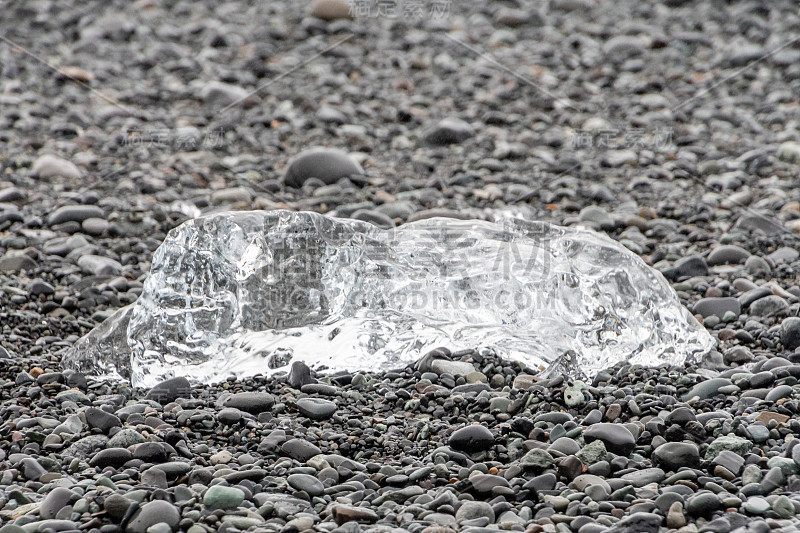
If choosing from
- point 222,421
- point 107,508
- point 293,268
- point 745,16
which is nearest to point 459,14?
point 745,16

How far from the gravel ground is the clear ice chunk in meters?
0.13

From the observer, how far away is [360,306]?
3.87 meters

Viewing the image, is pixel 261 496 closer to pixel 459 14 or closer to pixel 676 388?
pixel 676 388

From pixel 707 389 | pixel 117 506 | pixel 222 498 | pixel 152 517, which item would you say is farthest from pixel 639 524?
pixel 117 506

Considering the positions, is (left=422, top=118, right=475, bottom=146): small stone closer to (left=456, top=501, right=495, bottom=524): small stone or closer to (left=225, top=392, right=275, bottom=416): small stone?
(left=225, top=392, right=275, bottom=416): small stone

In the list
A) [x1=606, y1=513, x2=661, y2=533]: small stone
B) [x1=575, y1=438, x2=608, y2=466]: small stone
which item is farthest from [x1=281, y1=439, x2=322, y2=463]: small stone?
[x1=606, y1=513, x2=661, y2=533]: small stone

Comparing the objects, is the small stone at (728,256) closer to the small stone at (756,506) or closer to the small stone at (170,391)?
the small stone at (756,506)

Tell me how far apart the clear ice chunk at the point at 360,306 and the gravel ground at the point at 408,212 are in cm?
13

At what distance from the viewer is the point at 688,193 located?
5.84m

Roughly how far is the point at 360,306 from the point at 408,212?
1.68 meters

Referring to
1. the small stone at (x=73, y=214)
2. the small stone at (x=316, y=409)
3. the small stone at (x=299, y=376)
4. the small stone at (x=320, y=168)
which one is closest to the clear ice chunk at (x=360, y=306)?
the small stone at (x=299, y=376)

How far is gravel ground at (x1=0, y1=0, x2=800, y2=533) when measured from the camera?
9.28 ft

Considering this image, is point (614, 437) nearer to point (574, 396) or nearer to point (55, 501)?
point (574, 396)

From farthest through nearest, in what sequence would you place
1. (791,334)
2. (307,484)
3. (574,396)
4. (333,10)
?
(333,10) → (791,334) → (574,396) → (307,484)
